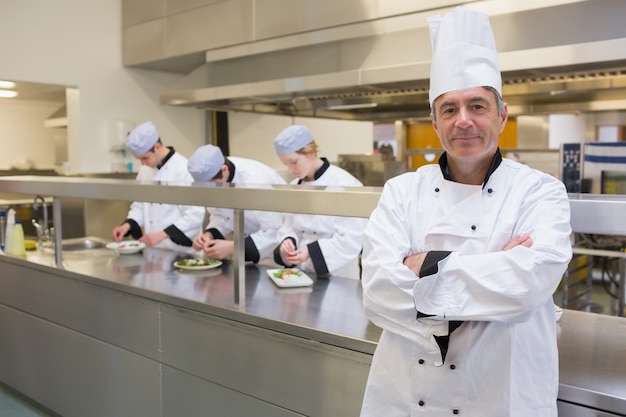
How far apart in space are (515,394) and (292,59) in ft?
11.7

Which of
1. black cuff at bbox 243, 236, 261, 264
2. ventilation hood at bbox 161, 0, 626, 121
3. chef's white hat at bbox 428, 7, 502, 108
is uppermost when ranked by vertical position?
ventilation hood at bbox 161, 0, 626, 121

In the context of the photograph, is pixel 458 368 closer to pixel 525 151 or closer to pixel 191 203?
pixel 191 203

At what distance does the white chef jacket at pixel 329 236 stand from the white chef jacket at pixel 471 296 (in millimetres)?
1101

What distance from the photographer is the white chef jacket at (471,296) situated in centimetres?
107

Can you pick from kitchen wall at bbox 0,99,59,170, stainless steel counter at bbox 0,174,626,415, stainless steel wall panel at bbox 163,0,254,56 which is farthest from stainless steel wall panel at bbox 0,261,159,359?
kitchen wall at bbox 0,99,59,170

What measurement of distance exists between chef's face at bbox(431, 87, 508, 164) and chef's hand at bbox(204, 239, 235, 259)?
1.67 m

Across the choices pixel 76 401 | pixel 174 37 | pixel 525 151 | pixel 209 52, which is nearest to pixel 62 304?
pixel 76 401

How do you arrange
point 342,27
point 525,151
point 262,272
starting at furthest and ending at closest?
point 525,151 < point 342,27 < point 262,272

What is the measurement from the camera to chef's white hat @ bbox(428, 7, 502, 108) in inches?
47.2

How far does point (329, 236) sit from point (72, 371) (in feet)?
4.41

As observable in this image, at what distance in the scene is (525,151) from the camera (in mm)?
5262

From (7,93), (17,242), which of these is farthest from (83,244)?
(7,93)

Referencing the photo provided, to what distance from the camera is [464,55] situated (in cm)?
120

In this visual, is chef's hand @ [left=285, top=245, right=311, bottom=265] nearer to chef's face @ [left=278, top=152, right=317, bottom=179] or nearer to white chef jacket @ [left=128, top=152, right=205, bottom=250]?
chef's face @ [left=278, top=152, right=317, bottom=179]
